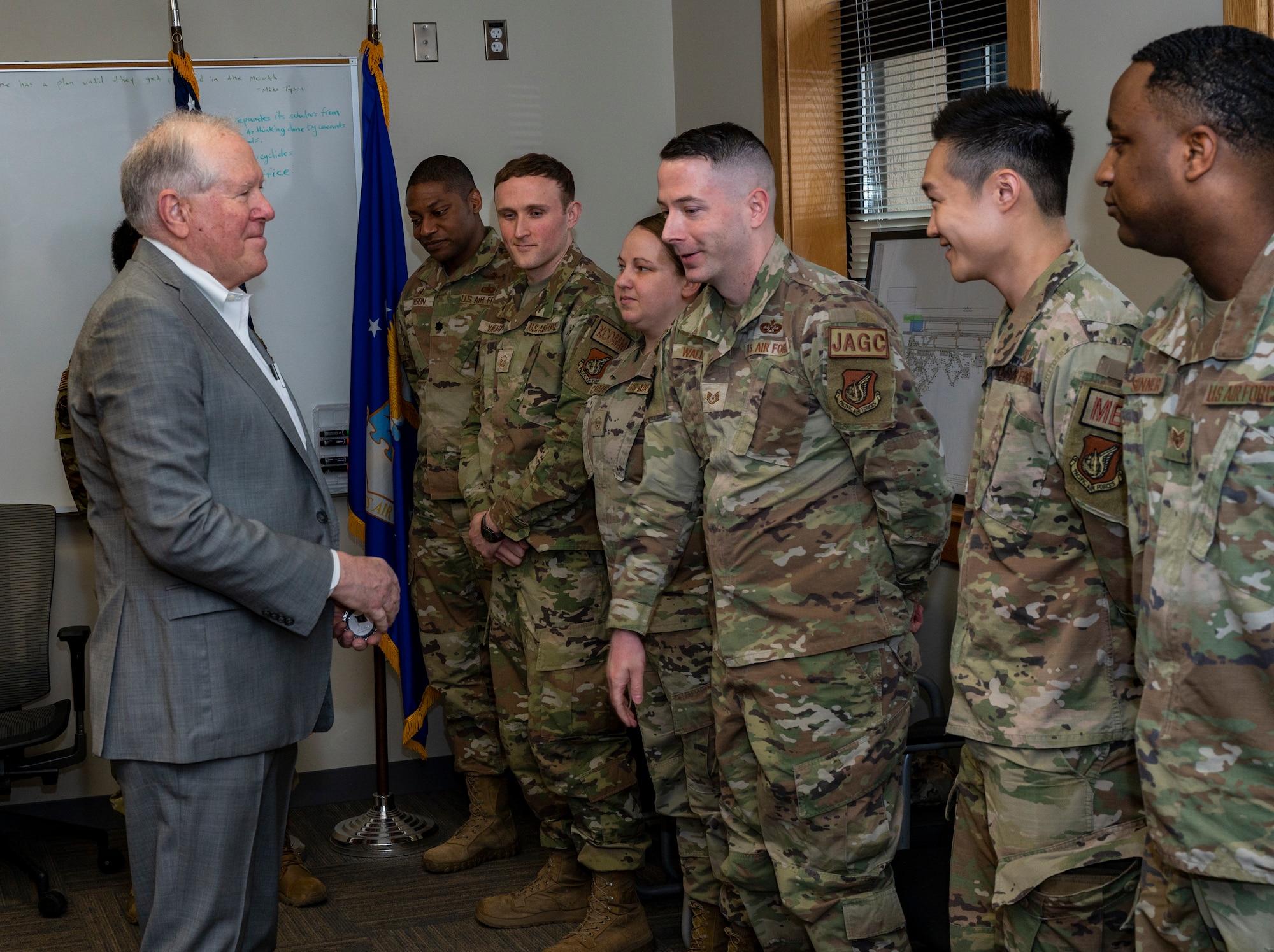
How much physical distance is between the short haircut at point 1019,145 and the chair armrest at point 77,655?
2808mm

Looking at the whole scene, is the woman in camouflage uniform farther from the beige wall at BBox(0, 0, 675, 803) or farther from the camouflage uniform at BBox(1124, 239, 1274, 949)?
the beige wall at BBox(0, 0, 675, 803)

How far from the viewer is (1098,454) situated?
1516 mm

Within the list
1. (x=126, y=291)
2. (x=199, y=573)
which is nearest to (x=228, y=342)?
(x=126, y=291)

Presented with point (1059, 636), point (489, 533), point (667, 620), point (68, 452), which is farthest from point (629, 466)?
point (68, 452)

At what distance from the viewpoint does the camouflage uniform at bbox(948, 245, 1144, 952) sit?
1562 millimetres

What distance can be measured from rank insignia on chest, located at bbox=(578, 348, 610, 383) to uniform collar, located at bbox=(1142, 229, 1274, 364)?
1.69 metres

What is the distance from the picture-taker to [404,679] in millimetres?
3752

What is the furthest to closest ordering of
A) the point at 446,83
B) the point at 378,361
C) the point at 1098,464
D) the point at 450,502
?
the point at 446,83 → the point at 378,361 → the point at 450,502 → the point at 1098,464

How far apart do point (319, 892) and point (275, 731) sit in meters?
1.57

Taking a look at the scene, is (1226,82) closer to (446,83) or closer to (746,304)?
(746,304)

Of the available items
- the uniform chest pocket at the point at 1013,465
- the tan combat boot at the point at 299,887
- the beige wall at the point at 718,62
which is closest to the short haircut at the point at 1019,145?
the uniform chest pocket at the point at 1013,465

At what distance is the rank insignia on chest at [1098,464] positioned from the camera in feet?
4.92

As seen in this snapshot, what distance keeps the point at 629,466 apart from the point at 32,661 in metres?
2.13

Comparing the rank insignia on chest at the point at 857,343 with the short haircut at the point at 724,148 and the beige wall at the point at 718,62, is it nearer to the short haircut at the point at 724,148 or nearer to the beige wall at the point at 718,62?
the short haircut at the point at 724,148
